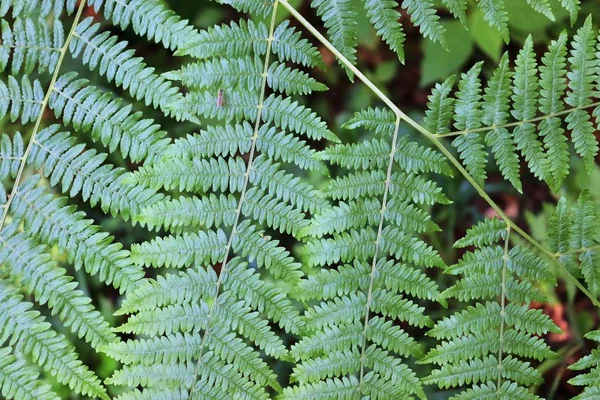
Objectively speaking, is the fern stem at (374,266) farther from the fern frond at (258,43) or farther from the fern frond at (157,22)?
the fern frond at (157,22)

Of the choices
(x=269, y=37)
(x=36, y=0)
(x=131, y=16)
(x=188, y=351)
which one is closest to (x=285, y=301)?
(x=188, y=351)

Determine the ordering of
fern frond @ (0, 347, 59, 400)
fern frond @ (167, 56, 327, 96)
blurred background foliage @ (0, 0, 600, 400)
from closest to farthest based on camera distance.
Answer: fern frond @ (0, 347, 59, 400) < fern frond @ (167, 56, 327, 96) < blurred background foliage @ (0, 0, 600, 400)

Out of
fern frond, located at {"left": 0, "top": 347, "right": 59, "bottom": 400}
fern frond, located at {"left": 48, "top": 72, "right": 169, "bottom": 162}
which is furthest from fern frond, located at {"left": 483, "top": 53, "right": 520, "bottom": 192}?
fern frond, located at {"left": 0, "top": 347, "right": 59, "bottom": 400}

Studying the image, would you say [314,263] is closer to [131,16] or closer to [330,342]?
[330,342]

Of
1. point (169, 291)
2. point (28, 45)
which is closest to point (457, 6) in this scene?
point (169, 291)

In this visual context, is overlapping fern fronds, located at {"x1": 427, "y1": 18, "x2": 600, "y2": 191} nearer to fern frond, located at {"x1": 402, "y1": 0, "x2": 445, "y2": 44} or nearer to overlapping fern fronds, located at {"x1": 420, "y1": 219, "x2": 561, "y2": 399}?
fern frond, located at {"x1": 402, "y1": 0, "x2": 445, "y2": 44}

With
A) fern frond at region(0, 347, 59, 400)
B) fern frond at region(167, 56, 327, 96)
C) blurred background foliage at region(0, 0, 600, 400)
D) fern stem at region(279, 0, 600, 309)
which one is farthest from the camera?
blurred background foliage at region(0, 0, 600, 400)
